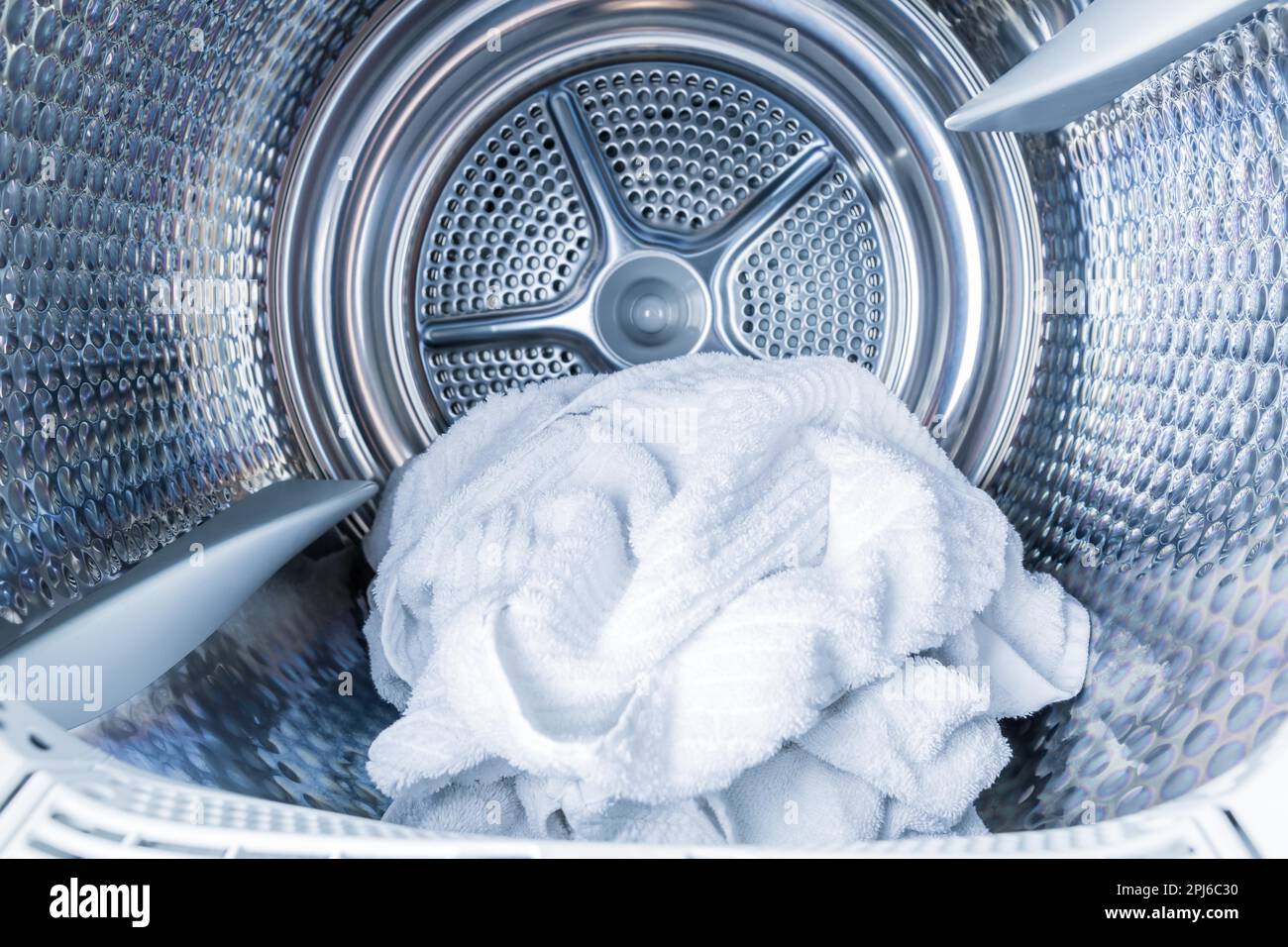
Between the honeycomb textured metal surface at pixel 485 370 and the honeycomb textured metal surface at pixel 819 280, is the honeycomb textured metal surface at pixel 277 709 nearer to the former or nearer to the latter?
the honeycomb textured metal surface at pixel 485 370

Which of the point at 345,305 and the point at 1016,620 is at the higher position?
the point at 345,305

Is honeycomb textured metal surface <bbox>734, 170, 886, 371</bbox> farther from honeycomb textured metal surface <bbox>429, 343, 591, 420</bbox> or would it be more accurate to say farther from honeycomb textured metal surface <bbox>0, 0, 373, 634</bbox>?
honeycomb textured metal surface <bbox>0, 0, 373, 634</bbox>

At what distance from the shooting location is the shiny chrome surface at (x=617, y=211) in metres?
0.80

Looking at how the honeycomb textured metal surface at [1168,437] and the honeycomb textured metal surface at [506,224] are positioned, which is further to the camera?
the honeycomb textured metal surface at [506,224]

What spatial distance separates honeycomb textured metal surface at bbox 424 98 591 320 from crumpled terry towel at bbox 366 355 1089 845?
226 mm

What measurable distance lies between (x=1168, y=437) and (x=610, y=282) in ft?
1.49

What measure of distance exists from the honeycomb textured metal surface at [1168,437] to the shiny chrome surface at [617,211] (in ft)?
0.31

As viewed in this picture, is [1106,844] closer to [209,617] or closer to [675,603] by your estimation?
[675,603]

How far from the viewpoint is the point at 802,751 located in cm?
50

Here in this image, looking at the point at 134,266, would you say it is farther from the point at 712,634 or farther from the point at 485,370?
the point at 712,634

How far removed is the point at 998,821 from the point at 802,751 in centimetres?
13

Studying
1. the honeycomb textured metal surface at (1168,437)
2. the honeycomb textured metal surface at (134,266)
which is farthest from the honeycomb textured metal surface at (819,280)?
the honeycomb textured metal surface at (134,266)

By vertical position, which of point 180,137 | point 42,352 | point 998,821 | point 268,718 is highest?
point 180,137
